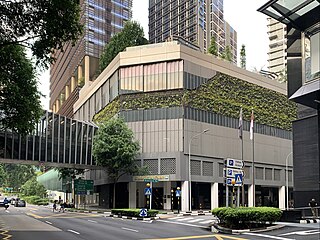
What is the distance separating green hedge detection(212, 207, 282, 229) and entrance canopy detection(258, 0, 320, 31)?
14984 millimetres

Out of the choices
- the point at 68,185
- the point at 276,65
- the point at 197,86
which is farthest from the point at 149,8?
the point at 197,86

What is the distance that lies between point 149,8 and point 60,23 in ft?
437

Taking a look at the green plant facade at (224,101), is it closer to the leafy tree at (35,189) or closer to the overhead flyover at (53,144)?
the overhead flyover at (53,144)

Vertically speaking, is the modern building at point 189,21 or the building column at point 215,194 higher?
the modern building at point 189,21

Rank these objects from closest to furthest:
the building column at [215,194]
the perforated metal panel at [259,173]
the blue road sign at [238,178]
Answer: the blue road sign at [238,178], the building column at [215,194], the perforated metal panel at [259,173]

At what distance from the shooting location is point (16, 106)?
21453 mm

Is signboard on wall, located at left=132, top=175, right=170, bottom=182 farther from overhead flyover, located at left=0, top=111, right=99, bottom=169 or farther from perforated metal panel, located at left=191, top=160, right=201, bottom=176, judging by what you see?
overhead flyover, located at left=0, top=111, right=99, bottom=169

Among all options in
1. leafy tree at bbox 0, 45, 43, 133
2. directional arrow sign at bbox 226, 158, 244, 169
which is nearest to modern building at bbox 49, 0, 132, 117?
directional arrow sign at bbox 226, 158, 244, 169

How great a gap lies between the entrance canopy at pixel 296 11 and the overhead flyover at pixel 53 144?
29105 millimetres

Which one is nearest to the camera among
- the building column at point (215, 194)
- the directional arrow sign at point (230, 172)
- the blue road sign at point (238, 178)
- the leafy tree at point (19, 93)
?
the leafy tree at point (19, 93)

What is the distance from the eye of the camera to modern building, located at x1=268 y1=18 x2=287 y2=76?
144m

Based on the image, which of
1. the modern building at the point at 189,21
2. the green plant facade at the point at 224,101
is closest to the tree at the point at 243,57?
the green plant facade at the point at 224,101

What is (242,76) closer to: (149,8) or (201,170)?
(201,170)

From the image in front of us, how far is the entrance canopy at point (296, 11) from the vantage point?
32928 mm
